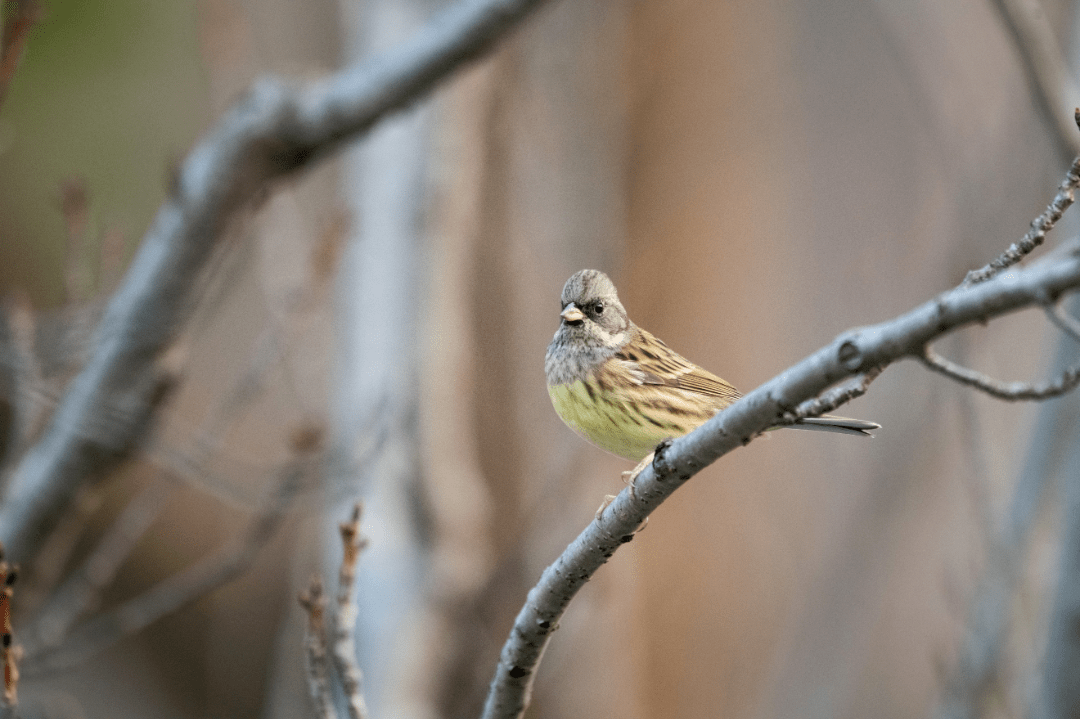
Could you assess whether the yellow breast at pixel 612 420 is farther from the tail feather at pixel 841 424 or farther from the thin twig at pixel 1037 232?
the thin twig at pixel 1037 232

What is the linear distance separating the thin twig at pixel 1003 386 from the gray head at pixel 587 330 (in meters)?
0.98

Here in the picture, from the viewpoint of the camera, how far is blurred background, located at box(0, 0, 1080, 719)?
396 cm

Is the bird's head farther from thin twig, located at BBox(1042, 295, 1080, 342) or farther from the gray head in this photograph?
thin twig, located at BBox(1042, 295, 1080, 342)

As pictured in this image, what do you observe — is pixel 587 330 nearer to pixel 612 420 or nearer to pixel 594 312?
pixel 594 312

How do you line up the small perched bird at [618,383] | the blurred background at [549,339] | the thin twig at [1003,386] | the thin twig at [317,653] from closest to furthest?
the thin twig at [1003,386] → the thin twig at [317,653] → the small perched bird at [618,383] → the blurred background at [549,339]

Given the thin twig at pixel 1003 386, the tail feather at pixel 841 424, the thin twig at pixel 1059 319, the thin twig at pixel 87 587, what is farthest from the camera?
the thin twig at pixel 87 587

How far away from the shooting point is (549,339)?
18.4ft

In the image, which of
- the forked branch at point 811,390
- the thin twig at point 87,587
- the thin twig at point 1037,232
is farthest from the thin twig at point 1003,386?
the thin twig at point 87,587

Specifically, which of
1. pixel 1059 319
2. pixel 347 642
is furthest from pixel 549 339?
pixel 1059 319

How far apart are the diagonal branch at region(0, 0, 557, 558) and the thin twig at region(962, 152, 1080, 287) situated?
2.89 m

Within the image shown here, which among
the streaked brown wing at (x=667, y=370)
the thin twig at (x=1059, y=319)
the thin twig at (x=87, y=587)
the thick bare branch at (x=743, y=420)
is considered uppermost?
the streaked brown wing at (x=667, y=370)

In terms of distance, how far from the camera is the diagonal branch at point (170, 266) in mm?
3760

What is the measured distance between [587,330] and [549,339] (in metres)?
3.39

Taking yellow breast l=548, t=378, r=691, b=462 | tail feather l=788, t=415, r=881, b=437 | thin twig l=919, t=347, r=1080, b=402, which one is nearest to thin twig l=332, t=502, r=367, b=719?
yellow breast l=548, t=378, r=691, b=462
